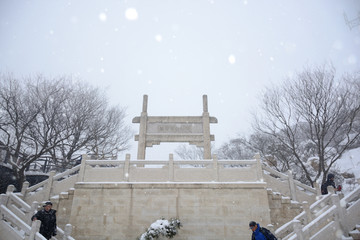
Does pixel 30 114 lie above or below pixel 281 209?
above

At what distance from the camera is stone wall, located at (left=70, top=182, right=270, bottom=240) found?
8984 millimetres

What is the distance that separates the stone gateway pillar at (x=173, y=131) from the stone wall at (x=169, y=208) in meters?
3.33

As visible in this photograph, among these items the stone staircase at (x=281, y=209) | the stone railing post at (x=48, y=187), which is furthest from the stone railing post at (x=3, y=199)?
the stone staircase at (x=281, y=209)

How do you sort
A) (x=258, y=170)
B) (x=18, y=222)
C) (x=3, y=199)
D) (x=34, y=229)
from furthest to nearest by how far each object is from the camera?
(x=258, y=170) → (x=3, y=199) → (x=18, y=222) → (x=34, y=229)

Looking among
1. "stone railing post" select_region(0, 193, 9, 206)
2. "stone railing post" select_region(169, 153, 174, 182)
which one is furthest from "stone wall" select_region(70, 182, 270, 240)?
"stone railing post" select_region(0, 193, 9, 206)

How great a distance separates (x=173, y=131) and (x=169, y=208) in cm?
489

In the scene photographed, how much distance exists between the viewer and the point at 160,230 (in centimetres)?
846

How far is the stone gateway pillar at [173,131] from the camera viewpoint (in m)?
13.0

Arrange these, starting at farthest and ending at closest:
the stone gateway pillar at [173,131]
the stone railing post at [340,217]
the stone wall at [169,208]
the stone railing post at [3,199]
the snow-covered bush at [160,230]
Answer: the stone gateway pillar at [173,131] → the stone wall at [169,208] → the snow-covered bush at [160,230] → the stone railing post at [3,199] → the stone railing post at [340,217]

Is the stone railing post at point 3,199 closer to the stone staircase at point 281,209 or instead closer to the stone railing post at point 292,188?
the stone staircase at point 281,209

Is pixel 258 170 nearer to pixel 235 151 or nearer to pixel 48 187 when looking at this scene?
pixel 48 187

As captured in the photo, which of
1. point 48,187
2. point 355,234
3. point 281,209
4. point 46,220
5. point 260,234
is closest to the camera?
point 260,234

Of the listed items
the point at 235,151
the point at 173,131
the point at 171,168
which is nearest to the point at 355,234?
the point at 171,168

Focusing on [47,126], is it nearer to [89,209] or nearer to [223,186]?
[89,209]
